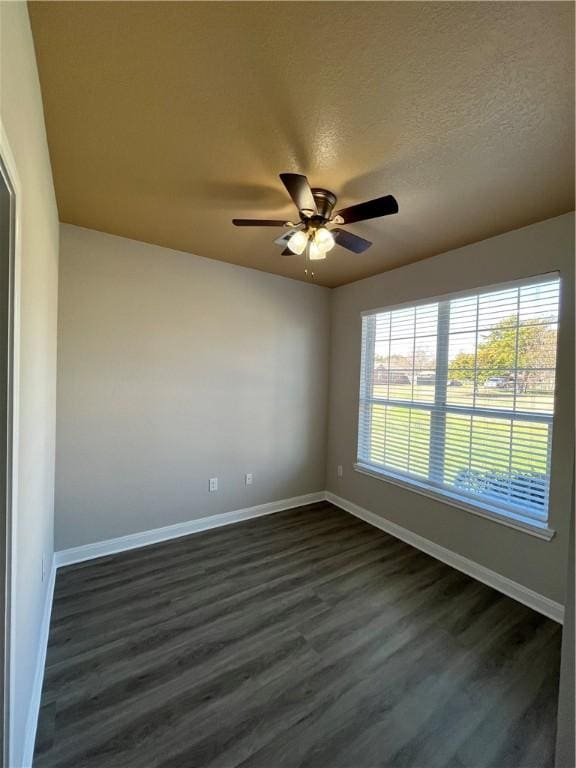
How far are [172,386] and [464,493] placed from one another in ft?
8.77

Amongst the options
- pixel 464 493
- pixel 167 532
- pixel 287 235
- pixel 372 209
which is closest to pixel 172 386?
pixel 167 532

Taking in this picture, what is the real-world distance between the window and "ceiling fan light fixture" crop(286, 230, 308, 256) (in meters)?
1.53

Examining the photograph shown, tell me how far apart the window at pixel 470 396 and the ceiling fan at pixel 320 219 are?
4.07 ft

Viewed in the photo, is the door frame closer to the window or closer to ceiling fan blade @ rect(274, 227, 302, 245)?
ceiling fan blade @ rect(274, 227, 302, 245)

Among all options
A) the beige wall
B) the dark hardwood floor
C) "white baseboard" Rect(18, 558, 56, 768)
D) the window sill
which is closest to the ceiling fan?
the beige wall

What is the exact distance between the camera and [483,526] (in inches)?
96.6

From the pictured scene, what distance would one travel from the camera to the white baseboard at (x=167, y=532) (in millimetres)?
2498

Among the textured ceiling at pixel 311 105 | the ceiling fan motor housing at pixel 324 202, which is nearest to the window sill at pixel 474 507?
the textured ceiling at pixel 311 105

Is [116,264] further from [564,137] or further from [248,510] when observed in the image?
[564,137]

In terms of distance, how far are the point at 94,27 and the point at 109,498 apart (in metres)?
2.77

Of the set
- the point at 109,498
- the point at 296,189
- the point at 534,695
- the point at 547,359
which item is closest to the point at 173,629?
the point at 109,498

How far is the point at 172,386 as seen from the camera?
2.90 metres

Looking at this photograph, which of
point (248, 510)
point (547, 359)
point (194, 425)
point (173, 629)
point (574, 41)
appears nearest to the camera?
point (574, 41)

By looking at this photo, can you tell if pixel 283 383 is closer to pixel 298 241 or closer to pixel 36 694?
pixel 298 241
